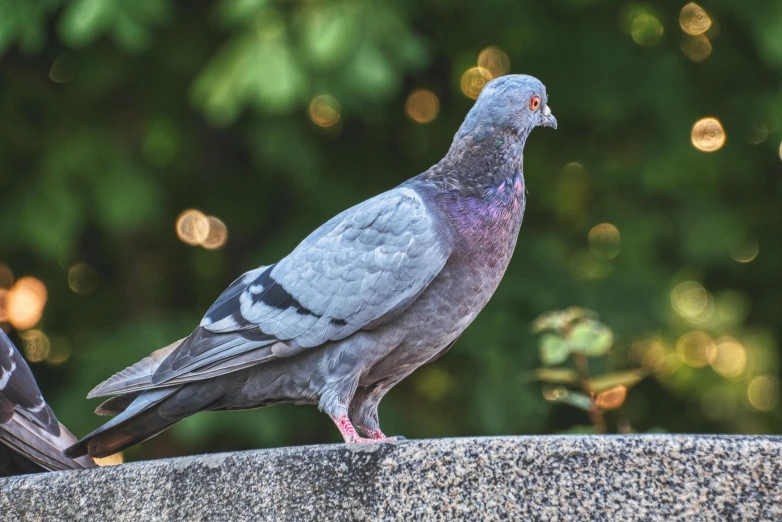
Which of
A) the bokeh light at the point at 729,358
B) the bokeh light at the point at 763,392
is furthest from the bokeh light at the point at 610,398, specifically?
the bokeh light at the point at 763,392

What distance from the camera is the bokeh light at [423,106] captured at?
249 inches

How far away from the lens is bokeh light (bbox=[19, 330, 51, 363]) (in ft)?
21.1

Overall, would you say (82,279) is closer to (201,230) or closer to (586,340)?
(201,230)

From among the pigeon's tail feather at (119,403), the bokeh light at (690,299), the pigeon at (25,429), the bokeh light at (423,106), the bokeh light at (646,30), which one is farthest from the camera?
the bokeh light at (690,299)

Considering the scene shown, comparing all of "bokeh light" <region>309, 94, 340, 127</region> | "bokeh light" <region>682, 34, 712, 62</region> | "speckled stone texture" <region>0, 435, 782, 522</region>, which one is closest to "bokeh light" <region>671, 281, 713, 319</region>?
"bokeh light" <region>682, 34, 712, 62</region>

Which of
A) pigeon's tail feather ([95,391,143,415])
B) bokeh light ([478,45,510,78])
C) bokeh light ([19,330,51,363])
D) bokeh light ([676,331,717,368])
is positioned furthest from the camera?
bokeh light ([676,331,717,368])

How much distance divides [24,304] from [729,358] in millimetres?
5137

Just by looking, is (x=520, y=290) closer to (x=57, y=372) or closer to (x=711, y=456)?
(x=57, y=372)

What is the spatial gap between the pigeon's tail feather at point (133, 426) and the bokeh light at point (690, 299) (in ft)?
13.7

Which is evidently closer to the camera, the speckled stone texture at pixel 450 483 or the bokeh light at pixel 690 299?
the speckled stone texture at pixel 450 483

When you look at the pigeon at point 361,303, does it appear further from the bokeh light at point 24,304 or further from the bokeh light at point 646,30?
the bokeh light at point 24,304

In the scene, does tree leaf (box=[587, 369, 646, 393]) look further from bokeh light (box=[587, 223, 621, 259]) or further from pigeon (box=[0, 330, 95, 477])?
bokeh light (box=[587, 223, 621, 259])

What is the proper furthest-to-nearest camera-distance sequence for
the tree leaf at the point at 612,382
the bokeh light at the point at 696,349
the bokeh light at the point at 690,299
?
the bokeh light at the point at 696,349
the bokeh light at the point at 690,299
the tree leaf at the point at 612,382

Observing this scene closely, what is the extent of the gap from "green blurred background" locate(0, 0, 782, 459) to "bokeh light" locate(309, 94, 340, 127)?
0.03 m
